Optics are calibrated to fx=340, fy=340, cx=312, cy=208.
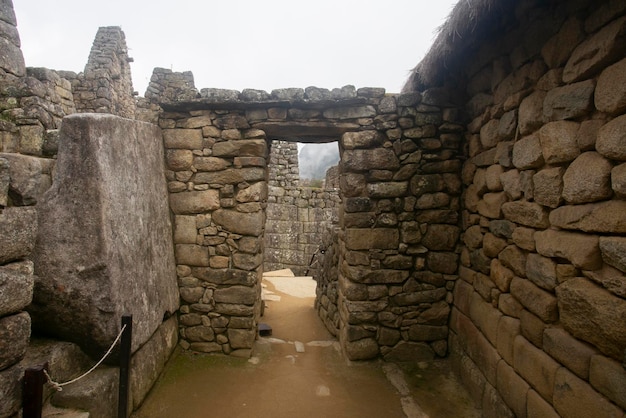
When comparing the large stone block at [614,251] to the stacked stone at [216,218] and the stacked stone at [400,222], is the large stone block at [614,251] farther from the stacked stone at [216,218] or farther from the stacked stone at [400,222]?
the stacked stone at [216,218]

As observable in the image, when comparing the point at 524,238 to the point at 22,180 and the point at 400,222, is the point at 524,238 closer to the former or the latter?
the point at 400,222

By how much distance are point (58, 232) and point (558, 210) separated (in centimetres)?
353

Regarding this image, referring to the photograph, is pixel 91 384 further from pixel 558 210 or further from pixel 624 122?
pixel 624 122

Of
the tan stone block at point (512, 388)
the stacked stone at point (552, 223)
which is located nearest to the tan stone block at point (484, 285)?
the stacked stone at point (552, 223)

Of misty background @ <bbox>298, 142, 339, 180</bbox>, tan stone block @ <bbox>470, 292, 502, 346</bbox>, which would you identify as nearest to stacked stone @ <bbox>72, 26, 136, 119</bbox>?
tan stone block @ <bbox>470, 292, 502, 346</bbox>

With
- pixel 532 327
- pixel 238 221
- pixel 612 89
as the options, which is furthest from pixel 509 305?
pixel 238 221

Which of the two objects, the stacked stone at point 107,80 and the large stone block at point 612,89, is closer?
the large stone block at point 612,89

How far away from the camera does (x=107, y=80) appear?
7742 mm

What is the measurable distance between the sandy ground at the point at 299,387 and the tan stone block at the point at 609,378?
1.60m

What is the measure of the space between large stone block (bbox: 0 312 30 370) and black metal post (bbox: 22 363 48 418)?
0.12 m

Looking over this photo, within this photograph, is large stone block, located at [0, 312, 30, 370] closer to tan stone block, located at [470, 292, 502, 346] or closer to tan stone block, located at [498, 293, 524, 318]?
tan stone block, located at [498, 293, 524, 318]

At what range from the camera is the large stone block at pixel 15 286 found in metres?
1.59

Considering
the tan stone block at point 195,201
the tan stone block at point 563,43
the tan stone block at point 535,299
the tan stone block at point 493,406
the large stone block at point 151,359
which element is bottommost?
the tan stone block at point 493,406

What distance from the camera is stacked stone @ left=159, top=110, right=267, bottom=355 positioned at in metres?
3.93
